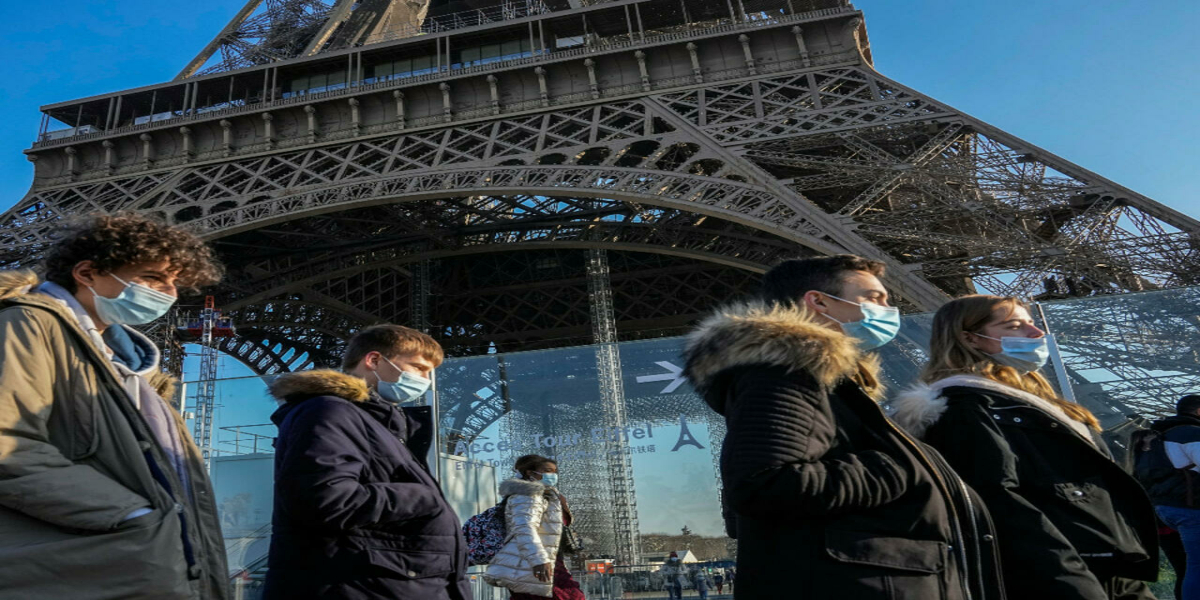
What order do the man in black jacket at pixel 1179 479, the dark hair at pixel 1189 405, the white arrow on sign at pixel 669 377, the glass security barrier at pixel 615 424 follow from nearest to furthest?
the man in black jacket at pixel 1179 479 < the dark hair at pixel 1189 405 < the glass security barrier at pixel 615 424 < the white arrow on sign at pixel 669 377

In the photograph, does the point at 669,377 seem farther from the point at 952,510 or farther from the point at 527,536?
the point at 952,510

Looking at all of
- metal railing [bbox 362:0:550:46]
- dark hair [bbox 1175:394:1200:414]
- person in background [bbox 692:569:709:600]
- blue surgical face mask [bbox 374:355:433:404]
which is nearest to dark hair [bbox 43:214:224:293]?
blue surgical face mask [bbox 374:355:433:404]

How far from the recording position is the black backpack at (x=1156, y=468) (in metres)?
3.56

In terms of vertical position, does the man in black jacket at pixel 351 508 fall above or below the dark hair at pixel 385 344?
below

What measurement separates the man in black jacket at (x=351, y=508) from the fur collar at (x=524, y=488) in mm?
1357

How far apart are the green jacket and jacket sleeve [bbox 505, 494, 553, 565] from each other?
193 cm

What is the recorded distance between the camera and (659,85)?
15203mm

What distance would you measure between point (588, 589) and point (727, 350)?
4.41 metres

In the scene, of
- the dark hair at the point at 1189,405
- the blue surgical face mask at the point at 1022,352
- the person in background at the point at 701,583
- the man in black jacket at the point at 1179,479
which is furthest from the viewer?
the person in background at the point at 701,583

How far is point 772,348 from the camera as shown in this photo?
1848 mm

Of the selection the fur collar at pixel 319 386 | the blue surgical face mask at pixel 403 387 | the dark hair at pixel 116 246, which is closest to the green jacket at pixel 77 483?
the dark hair at pixel 116 246

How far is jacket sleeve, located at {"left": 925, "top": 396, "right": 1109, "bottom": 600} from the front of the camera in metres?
1.83

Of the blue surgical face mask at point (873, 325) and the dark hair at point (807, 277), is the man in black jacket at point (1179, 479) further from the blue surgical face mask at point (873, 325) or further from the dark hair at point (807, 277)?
the dark hair at point (807, 277)

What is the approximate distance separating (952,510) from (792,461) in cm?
39
